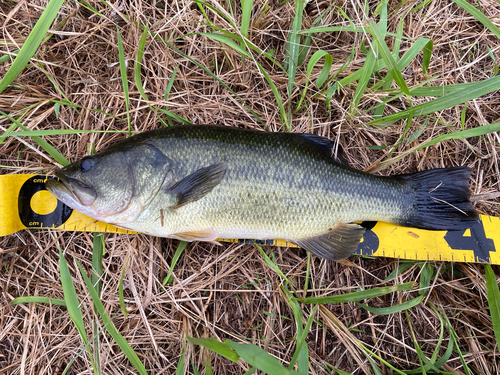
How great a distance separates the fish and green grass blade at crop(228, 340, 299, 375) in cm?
100

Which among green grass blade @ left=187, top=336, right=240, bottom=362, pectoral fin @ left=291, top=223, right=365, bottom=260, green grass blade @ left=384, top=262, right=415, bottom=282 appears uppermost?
pectoral fin @ left=291, top=223, right=365, bottom=260

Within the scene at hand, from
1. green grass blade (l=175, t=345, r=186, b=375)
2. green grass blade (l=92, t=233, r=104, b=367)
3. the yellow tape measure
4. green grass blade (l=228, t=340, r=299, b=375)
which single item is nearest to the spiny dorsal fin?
the yellow tape measure

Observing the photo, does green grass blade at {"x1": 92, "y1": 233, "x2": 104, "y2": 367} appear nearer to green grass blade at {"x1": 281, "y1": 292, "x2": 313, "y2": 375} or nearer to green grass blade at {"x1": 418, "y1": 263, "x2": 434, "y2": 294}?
green grass blade at {"x1": 281, "y1": 292, "x2": 313, "y2": 375}

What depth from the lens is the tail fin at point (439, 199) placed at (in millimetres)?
2805

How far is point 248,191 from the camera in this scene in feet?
8.38

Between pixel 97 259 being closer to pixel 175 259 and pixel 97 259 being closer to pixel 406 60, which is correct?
pixel 175 259

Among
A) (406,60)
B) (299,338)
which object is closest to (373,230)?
(299,338)

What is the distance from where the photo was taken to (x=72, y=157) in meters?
2.94

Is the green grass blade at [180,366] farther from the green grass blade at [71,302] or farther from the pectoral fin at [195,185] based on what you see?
the pectoral fin at [195,185]

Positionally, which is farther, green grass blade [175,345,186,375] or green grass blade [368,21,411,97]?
green grass blade [175,345,186,375]

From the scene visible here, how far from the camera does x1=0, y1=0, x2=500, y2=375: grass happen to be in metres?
2.73

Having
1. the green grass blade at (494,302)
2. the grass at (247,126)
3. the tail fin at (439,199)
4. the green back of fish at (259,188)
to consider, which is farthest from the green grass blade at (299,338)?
the green grass blade at (494,302)

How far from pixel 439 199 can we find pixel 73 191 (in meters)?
3.39

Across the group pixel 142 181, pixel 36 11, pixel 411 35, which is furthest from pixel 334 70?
pixel 36 11
